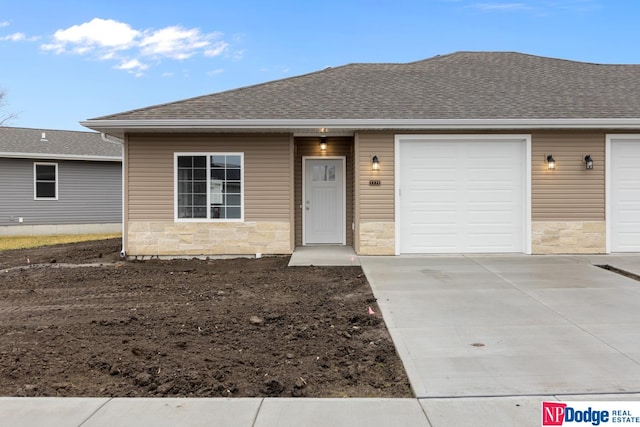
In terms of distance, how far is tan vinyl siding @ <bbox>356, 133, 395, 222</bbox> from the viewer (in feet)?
31.7

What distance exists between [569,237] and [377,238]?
415cm

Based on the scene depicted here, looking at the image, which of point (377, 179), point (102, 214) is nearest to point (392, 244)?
point (377, 179)

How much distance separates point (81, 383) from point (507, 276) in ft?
21.1

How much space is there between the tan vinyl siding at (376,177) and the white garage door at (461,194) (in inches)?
9.4

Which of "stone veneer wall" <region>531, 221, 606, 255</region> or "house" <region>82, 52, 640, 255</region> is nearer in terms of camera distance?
"house" <region>82, 52, 640, 255</region>

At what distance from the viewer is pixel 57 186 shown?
17219mm

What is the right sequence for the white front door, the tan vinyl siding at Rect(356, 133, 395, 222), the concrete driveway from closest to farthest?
the concrete driveway, the tan vinyl siding at Rect(356, 133, 395, 222), the white front door

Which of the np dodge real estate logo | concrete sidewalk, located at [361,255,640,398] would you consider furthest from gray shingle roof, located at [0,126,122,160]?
the np dodge real estate logo

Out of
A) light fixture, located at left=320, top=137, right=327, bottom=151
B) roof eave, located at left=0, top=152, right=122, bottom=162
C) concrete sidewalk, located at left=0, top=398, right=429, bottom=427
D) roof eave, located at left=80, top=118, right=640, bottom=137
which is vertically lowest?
concrete sidewalk, located at left=0, top=398, right=429, bottom=427

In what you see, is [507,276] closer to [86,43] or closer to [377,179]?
[377,179]

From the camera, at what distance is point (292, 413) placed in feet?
10.1

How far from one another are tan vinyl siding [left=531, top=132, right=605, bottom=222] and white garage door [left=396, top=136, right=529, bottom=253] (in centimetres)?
29

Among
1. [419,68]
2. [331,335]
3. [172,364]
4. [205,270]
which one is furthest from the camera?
[419,68]

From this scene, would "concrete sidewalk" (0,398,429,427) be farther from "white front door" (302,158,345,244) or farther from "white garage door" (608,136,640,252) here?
"white garage door" (608,136,640,252)
